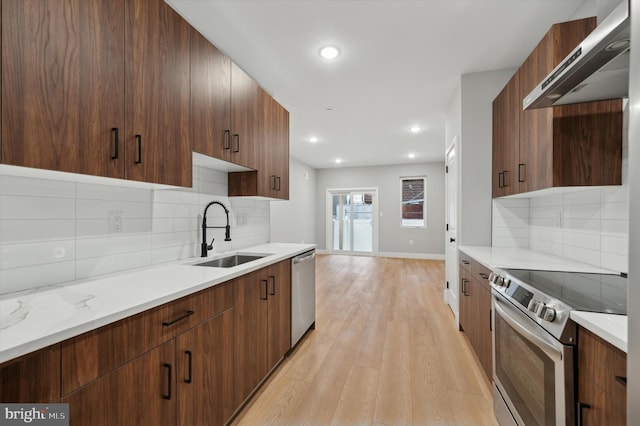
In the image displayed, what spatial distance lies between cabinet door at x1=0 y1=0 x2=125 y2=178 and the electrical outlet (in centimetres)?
42

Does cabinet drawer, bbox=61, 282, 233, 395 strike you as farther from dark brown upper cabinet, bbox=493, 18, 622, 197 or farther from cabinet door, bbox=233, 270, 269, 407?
dark brown upper cabinet, bbox=493, 18, 622, 197

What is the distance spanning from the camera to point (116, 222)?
1.51 m

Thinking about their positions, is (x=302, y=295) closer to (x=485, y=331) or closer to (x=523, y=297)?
(x=485, y=331)

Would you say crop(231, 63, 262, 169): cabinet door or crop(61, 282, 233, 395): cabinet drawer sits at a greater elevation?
crop(231, 63, 262, 169): cabinet door

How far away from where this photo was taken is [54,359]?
0.74 metres

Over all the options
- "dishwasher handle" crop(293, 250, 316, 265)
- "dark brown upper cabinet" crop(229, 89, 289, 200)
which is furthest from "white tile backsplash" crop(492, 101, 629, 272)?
"dark brown upper cabinet" crop(229, 89, 289, 200)

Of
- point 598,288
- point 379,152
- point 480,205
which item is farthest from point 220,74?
point 379,152

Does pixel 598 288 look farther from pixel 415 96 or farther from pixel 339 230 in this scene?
pixel 339 230

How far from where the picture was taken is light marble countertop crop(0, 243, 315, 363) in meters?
0.71

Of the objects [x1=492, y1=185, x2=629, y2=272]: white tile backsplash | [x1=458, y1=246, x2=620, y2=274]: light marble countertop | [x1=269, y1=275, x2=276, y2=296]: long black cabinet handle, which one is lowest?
[x1=269, y1=275, x2=276, y2=296]: long black cabinet handle

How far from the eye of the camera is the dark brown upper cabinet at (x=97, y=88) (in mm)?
892

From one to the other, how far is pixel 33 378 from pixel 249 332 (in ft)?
3.51

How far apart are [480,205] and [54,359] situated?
314cm

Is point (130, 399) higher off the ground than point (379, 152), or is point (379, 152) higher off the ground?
point (379, 152)
